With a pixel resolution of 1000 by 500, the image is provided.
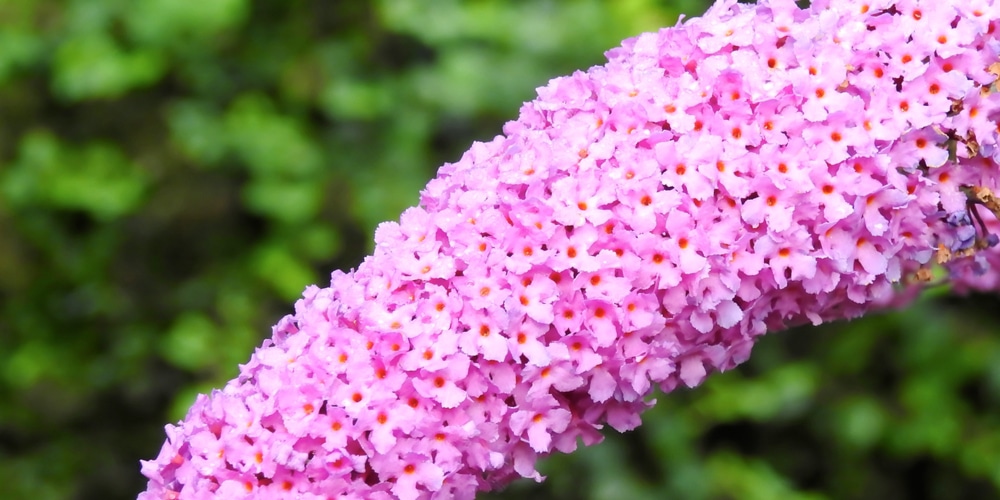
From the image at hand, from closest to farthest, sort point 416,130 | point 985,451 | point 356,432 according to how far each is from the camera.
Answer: point 356,432 < point 985,451 < point 416,130

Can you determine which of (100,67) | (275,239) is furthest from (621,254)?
(100,67)

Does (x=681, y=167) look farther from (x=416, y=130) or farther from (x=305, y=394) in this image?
(x=416, y=130)

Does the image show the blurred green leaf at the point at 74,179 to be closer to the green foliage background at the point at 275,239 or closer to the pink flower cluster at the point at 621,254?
the green foliage background at the point at 275,239

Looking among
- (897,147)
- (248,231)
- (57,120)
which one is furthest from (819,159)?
(57,120)

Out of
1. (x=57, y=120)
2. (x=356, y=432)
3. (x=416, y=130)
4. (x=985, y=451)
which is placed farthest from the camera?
(x=57, y=120)

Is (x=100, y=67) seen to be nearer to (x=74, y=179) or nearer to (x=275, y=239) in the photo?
(x=74, y=179)

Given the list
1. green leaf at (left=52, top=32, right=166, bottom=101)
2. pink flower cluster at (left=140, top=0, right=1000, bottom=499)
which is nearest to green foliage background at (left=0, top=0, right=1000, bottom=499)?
green leaf at (left=52, top=32, right=166, bottom=101)

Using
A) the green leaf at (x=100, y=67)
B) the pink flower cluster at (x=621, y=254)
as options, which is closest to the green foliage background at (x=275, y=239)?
the green leaf at (x=100, y=67)
